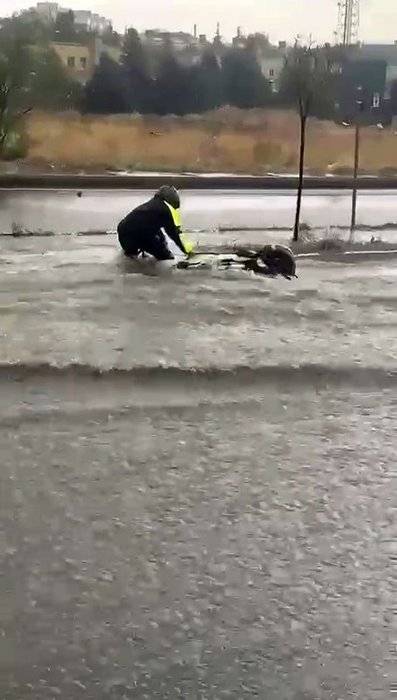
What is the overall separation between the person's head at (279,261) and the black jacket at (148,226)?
13.1 inches

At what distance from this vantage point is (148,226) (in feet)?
10.5

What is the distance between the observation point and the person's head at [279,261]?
289cm

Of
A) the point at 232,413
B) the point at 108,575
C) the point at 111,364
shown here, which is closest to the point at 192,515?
the point at 108,575

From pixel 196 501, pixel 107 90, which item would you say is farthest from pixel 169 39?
pixel 196 501

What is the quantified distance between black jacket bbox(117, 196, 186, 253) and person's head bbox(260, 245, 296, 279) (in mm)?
332

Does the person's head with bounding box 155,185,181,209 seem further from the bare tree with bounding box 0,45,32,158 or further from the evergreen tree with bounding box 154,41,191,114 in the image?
the bare tree with bounding box 0,45,32,158

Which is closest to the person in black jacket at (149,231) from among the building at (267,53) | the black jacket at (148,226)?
the black jacket at (148,226)

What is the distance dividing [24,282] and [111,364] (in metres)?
0.88

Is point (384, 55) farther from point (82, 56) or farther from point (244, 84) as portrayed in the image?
point (82, 56)

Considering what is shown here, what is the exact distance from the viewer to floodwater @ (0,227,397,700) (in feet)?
3.15

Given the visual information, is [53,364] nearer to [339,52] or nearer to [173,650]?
[173,650]

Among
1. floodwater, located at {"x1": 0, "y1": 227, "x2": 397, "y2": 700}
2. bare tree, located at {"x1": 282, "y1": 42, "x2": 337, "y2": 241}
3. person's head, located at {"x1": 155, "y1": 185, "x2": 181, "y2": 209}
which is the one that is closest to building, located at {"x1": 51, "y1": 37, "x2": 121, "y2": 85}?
bare tree, located at {"x1": 282, "y1": 42, "x2": 337, "y2": 241}

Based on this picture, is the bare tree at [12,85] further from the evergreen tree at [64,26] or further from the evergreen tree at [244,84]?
the evergreen tree at [244,84]

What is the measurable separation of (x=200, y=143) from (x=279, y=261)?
1.47m
